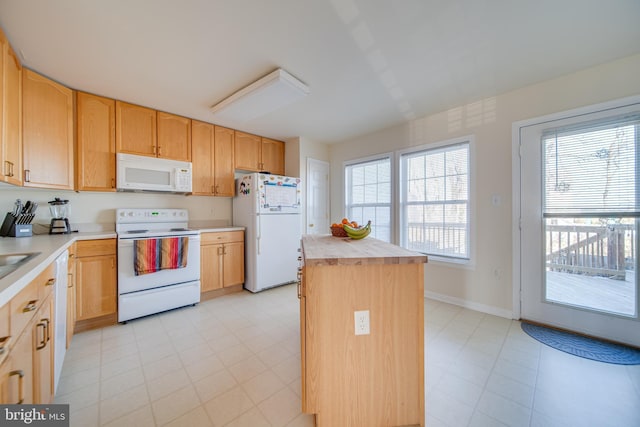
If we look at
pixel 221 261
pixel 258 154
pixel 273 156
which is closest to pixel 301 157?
pixel 273 156

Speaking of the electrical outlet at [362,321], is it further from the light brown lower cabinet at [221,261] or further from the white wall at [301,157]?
the white wall at [301,157]

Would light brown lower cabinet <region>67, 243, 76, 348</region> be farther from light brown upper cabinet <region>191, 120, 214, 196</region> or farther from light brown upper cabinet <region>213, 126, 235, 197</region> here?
light brown upper cabinet <region>213, 126, 235, 197</region>

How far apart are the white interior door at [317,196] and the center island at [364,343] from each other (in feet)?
9.42

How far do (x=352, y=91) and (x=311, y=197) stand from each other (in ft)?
6.44

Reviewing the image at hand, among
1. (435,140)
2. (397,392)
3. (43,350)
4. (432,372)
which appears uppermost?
(435,140)

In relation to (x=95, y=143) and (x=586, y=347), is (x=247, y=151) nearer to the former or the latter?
(x=95, y=143)

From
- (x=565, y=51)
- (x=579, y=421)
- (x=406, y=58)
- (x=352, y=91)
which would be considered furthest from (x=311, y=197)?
(x=579, y=421)

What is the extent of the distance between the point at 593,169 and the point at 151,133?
15.3ft

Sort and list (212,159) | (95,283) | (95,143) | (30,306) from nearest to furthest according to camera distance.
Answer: (30,306) < (95,283) < (95,143) < (212,159)

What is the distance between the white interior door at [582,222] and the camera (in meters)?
1.96

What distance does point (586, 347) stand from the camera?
6.39 ft

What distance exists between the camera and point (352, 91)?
2482 mm

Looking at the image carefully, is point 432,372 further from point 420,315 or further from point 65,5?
point 65,5

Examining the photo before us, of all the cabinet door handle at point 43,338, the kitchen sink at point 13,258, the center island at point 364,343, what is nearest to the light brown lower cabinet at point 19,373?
the cabinet door handle at point 43,338
